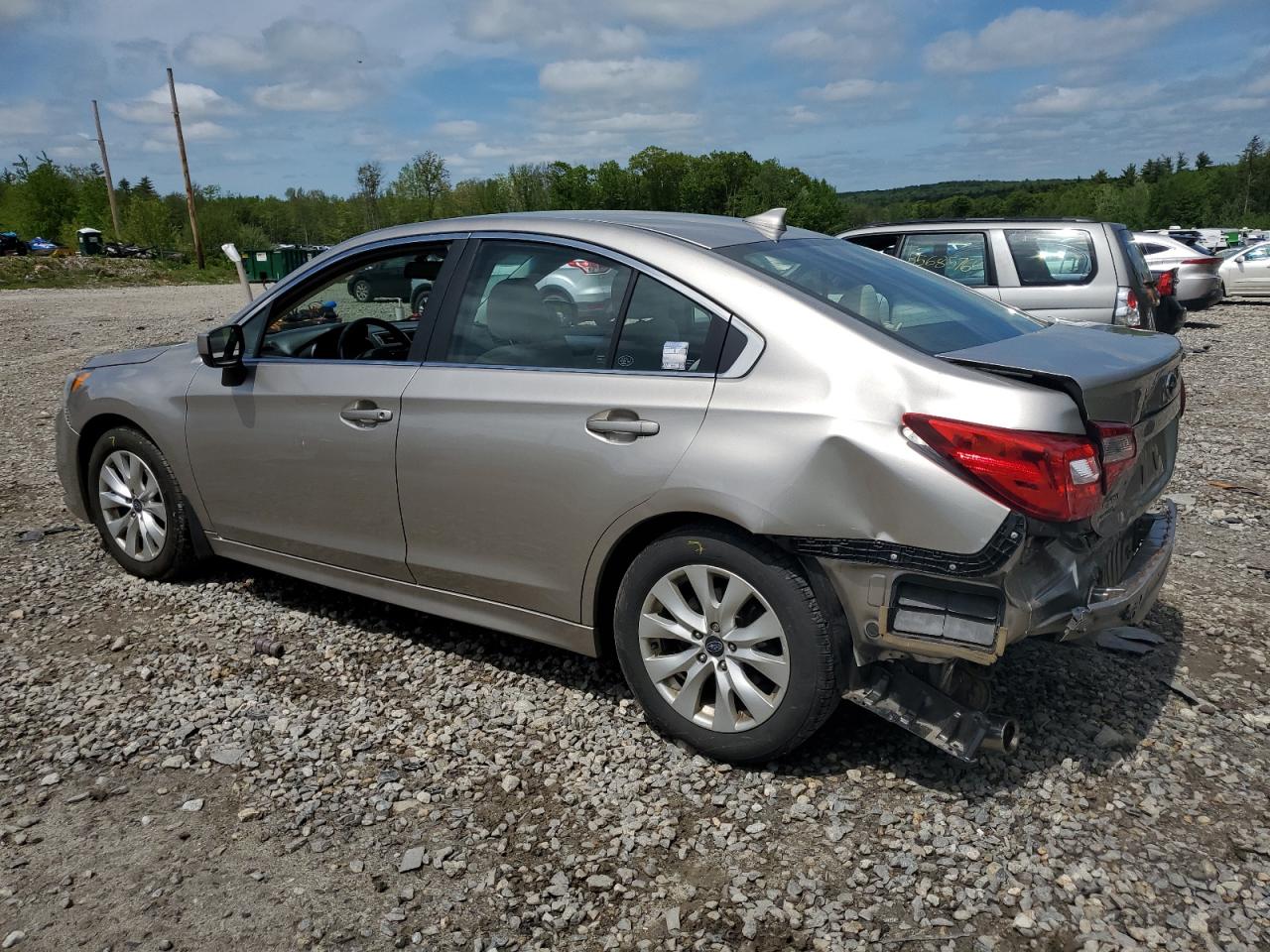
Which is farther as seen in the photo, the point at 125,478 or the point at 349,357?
the point at 125,478

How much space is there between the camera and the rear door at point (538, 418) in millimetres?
3207

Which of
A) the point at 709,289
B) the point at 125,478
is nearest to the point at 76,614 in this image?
the point at 125,478

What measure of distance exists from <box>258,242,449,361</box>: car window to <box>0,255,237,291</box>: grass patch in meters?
37.0

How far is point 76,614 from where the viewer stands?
186 inches

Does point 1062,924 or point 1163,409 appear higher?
point 1163,409

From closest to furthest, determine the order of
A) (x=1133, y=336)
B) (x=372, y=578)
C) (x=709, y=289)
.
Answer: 1. (x=709, y=289)
2. (x=1133, y=336)
3. (x=372, y=578)

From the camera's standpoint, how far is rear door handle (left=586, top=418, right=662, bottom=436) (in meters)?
3.16

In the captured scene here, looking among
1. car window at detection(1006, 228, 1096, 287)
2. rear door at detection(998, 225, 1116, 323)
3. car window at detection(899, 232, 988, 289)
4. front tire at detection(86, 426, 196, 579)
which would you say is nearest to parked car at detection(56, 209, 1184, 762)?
front tire at detection(86, 426, 196, 579)

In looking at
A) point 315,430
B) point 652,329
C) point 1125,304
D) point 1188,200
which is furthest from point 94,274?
point 1188,200

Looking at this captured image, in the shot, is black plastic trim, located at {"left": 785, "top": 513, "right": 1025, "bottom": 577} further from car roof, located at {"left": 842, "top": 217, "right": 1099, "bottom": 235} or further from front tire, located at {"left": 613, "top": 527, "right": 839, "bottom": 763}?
car roof, located at {"left": 842, "top": 217, "right": 1099, "bottom": 235}

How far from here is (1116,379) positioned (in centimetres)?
291

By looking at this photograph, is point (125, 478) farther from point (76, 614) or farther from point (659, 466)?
point (659, 466)

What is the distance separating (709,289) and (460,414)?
1036 mm

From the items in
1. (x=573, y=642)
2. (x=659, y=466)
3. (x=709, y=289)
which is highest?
(x=709, y=289)
